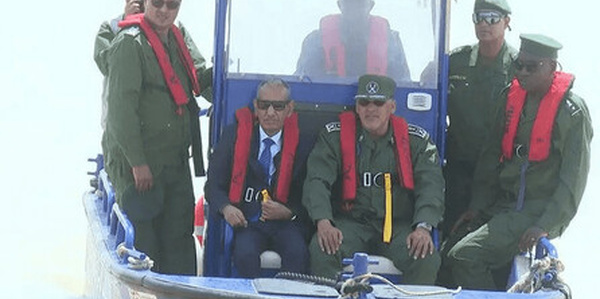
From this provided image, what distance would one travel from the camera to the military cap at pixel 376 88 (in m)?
9.34

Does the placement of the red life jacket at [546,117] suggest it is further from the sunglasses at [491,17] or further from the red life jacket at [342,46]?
the red life jacket at [342,46]

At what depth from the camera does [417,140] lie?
9.42 meters

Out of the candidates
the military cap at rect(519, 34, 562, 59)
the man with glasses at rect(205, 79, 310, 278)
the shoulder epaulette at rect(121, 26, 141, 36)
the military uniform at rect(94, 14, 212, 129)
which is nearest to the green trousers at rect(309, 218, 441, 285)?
the man with glasses at rect(205, 79, 310, 278)

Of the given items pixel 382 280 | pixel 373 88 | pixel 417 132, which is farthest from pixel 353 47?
pixel 382 280

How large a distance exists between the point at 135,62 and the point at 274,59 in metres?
0.88

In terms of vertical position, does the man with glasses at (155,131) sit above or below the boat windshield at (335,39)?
below

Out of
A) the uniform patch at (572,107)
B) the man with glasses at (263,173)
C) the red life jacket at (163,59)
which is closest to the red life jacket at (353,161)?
the man with glasses at (263,173)

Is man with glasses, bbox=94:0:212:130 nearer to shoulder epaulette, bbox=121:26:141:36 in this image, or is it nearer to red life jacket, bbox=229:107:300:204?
shoulder epaulette, bbox=121:26:141:36

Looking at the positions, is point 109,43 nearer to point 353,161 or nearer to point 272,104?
point 272,104

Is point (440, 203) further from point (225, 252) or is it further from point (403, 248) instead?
point (225, 252)

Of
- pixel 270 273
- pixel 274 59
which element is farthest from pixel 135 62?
pixel 270 273

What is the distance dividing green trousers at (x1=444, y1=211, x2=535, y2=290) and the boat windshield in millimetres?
1079

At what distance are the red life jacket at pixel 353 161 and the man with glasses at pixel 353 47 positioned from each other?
27.6 inches

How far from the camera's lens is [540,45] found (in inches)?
370
